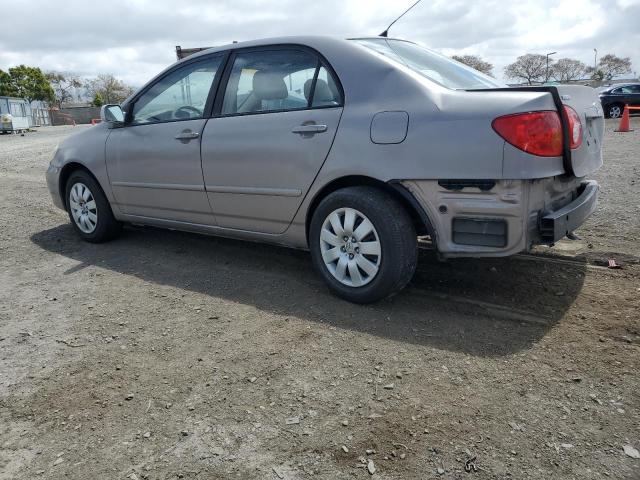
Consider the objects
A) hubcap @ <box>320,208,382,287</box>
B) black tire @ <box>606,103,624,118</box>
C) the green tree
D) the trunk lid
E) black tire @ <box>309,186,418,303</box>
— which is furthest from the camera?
the green tree

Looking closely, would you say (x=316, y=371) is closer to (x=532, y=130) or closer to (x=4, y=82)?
(x=532, y=130)

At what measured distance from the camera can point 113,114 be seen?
496cm

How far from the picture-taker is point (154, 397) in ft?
8.70

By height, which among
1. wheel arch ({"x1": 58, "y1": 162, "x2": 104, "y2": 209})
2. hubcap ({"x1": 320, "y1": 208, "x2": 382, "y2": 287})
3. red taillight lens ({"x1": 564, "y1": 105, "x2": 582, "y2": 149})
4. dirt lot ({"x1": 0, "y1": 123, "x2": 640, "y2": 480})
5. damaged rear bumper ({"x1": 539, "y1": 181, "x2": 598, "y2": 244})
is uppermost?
red taillight lens ({"x1": 564, "y1": 105, "x2": 582, "y2": 149})

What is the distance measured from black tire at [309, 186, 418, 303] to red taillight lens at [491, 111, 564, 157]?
78 cm

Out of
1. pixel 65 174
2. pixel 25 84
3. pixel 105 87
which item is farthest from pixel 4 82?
pixel 65 174

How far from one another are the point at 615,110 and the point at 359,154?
993 inches

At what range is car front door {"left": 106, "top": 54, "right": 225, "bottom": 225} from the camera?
173 inches

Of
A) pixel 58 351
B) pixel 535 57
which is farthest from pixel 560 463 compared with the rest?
pixel 535 57

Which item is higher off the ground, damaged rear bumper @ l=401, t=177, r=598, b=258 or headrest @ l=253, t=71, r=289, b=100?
headrest @ l=253, t=71, r=289, b=100

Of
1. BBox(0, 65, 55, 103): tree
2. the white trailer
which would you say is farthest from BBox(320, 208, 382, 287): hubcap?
BBox(0, 65, 55, 103): tree

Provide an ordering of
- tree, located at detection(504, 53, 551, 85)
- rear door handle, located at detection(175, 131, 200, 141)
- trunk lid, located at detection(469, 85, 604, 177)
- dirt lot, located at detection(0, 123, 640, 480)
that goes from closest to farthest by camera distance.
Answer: dirt lot, located at detection(0, 123, 640, 480)
trunk lid, located at detection(469, 85, 604, 177)
rear door handle, located at detection(175, 131, 200, 141)
tree, located at detection(504, 53, 551, 85)

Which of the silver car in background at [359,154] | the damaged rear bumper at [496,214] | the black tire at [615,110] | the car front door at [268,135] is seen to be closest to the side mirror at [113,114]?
the silver car in background at [359,154]

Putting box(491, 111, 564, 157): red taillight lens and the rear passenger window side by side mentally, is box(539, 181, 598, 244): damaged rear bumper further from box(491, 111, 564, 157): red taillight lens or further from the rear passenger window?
the rear passenger window
